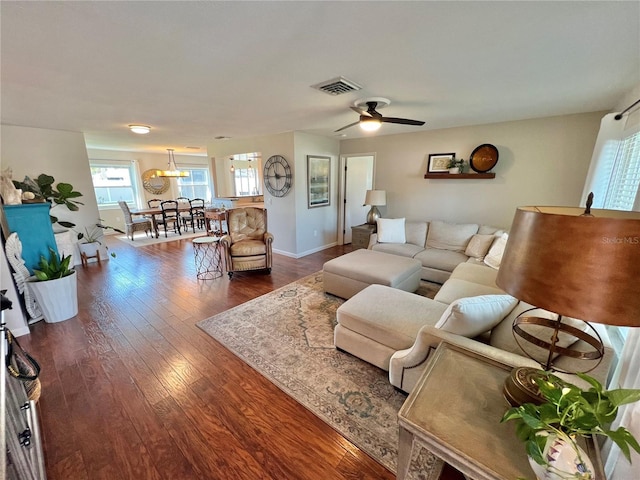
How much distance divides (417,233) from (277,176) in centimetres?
275

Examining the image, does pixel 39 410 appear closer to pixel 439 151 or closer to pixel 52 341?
pixel 52 341

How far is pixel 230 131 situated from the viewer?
449 cm

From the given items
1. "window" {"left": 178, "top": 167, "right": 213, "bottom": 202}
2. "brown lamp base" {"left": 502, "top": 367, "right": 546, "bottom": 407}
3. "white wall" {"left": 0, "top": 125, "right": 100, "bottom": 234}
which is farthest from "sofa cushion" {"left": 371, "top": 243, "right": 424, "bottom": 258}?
"window" {"left": 178, "top": 167, "right": 213, "bottom": 202}

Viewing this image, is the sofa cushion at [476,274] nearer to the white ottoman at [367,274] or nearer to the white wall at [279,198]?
the white ottoman at [367,274]

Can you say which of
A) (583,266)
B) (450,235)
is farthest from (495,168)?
(583,266)

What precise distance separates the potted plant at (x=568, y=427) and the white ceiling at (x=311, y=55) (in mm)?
1629

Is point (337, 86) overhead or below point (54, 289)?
overhead

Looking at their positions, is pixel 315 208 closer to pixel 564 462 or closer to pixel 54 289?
pixel 54 289

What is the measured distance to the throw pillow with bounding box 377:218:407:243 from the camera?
421 centimetres

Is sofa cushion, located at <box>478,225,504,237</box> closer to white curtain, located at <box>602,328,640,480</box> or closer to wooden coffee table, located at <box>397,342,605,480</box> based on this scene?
white curtain, located at <box>602,328,640,480</box>

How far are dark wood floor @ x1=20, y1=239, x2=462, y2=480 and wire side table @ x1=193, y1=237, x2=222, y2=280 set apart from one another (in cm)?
110

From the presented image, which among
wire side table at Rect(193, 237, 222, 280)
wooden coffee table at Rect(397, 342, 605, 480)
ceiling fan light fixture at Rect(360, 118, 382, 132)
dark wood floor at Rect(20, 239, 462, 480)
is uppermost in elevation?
ceiling fan light fixture at Rect(360, 118, 382, 132)

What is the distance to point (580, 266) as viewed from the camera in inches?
26.2

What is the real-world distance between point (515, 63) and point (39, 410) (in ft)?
13.2
